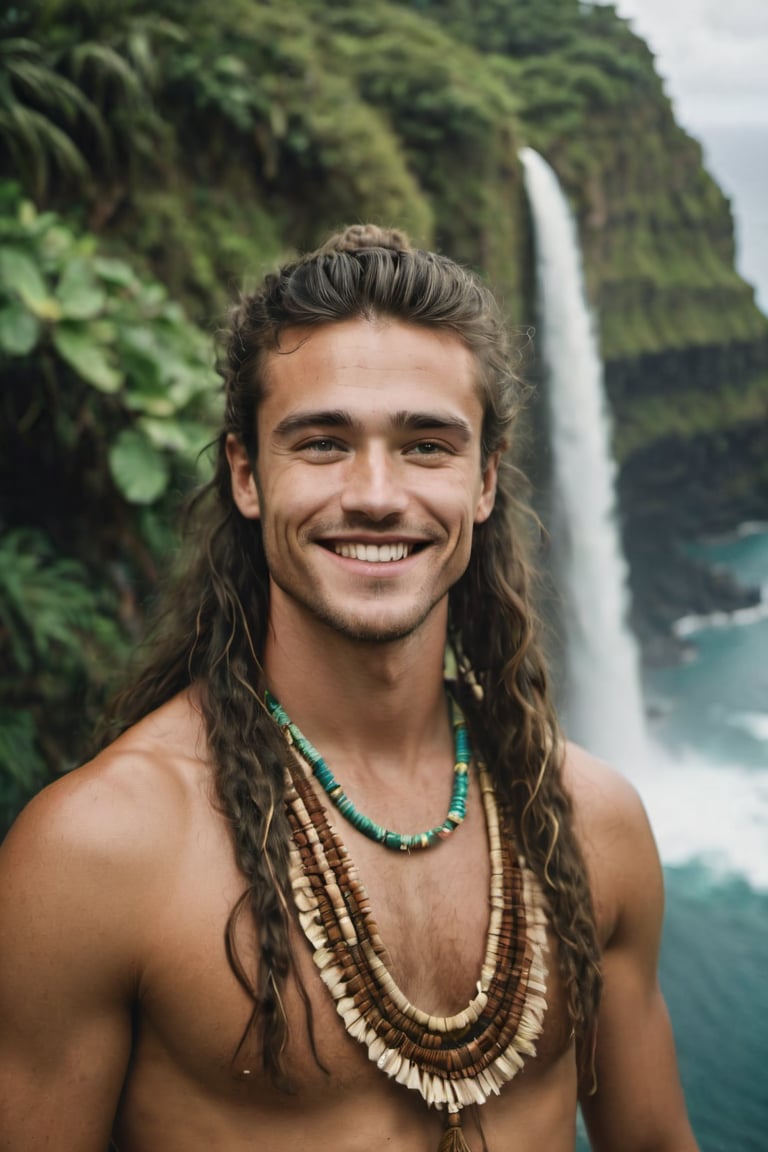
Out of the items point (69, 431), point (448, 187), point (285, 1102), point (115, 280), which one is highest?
point (448, 187)

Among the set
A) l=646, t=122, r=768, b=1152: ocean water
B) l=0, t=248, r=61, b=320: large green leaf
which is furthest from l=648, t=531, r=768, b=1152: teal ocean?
l=0, t=248, r=61, b=320: large green leaf

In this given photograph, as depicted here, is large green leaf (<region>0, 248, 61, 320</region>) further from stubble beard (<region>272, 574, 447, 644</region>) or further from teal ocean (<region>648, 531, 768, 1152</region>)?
teal ocean (<region>648, 531, 768, 1152</region>)

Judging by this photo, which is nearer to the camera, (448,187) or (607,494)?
(448,187)

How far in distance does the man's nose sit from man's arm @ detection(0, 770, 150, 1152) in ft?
2.27

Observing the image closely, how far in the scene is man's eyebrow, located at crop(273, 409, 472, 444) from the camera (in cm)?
189

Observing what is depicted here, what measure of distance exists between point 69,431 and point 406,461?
3520 mm

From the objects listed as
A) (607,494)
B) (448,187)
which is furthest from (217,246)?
(607,494)

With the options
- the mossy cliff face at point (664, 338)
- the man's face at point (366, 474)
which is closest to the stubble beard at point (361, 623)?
the man's face at point (366, 474)

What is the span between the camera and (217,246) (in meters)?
7.71

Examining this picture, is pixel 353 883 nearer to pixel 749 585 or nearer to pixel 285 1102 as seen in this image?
pixel 285 1102

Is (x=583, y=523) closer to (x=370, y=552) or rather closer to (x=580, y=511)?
(x=580, y=511)

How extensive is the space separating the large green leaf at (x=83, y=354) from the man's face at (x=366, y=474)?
3.04 meters

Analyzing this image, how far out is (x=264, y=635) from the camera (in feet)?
7.33

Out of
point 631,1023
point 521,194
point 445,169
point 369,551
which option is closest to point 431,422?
point 369,551
